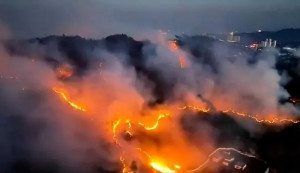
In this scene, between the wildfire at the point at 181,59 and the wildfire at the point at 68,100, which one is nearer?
the wildfire at the point at 68,100

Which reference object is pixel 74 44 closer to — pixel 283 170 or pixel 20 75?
pixel 20 75

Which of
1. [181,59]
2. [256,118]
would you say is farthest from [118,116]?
[181,59]

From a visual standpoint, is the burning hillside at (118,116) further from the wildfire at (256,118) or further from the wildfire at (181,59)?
the wildfire at (181,59)

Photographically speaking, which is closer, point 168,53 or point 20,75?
point 20,75

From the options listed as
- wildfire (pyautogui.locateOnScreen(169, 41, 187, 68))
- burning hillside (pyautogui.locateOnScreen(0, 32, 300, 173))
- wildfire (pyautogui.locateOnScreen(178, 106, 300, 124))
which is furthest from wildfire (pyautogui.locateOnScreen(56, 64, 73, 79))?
wildfire (pyautogui.locateOnScreen(169, 41, 187, 68))

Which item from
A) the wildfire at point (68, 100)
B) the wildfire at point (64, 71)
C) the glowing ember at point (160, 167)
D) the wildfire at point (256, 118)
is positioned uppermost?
the wildfire at point (64, 71)

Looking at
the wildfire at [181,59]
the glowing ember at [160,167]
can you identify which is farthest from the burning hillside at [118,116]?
the wildfire at [181,59]

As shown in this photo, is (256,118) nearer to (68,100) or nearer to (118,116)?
(118,116)

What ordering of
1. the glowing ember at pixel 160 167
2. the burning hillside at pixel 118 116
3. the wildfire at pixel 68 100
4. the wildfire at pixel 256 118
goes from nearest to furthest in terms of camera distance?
1. the glowing ember at pixel 160 167
2. the burning hillside at pixel 118 116
3. the wildfire at pixel 68 100
4. the wildfire at pixel 256 118

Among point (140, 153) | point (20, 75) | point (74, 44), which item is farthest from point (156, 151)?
point (74, 44)

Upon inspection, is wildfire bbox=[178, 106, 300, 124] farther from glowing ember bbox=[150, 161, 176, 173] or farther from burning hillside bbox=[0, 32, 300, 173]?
glowing ember bbox=[150, 161, 176, 173]
